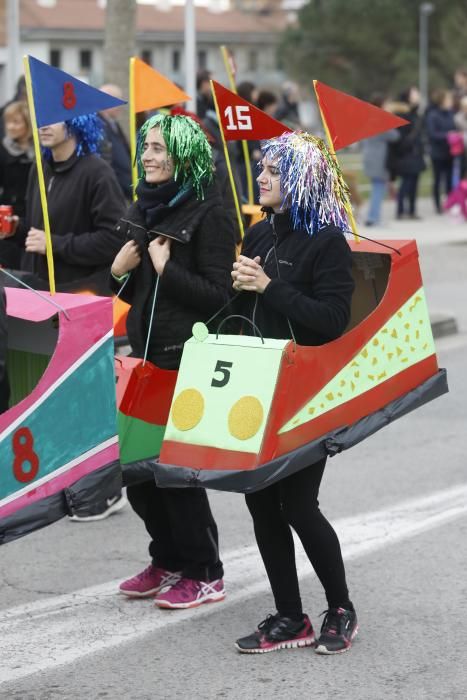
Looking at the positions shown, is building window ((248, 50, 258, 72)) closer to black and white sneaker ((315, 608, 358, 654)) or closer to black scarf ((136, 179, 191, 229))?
black scarf ((136, 179, 191, 229))

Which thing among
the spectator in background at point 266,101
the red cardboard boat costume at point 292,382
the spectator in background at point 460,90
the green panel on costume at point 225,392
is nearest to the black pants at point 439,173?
the spectator in background at point 460,90

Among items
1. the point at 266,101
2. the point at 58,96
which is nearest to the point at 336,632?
the point at 58,96

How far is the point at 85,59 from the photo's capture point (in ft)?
282

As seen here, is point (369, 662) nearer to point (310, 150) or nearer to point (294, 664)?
point (294, 664)

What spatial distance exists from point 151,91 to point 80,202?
64 centimetres

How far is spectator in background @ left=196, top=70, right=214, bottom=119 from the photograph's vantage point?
12.7 meters

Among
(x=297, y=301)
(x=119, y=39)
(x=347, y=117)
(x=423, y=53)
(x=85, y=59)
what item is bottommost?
(x=297, y=301)

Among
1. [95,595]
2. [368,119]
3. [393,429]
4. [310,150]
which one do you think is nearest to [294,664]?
[95,595]

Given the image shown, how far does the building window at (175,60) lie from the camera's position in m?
90.5

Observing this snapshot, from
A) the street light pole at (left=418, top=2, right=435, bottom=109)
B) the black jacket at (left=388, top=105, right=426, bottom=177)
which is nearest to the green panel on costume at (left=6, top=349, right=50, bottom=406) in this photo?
the black jacket at (left=388, top=105, right=426, bottom=177)

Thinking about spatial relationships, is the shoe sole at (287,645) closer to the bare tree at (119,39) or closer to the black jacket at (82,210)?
the black jacket at (82,210)

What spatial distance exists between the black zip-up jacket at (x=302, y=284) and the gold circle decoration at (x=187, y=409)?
1.22 feet

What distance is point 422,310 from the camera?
16.5 feet

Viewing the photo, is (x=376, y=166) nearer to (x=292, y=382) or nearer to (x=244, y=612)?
(x=244, y=612)
